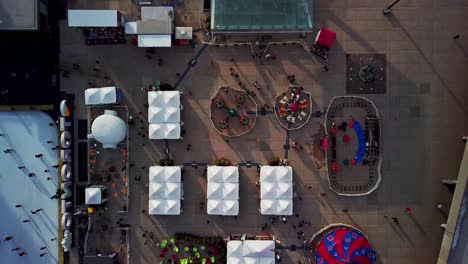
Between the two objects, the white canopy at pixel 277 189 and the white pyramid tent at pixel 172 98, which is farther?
the white pyramid tent at pixel 172 98

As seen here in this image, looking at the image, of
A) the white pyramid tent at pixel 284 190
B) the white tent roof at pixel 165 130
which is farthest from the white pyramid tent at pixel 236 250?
the white tent roof at pixel 165 130

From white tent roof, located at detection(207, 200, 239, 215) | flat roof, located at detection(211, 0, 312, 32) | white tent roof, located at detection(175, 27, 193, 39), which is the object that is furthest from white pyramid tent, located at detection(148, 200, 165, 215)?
flat roof, located at detection(211, 0, 312, 32)

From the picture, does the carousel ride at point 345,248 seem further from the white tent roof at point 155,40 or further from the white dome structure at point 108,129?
the white tent roof at point 155,40

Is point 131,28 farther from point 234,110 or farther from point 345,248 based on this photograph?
point 345,248

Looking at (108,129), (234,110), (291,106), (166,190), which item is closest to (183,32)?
(234,110)

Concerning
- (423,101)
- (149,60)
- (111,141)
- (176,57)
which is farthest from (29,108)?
(423,101)

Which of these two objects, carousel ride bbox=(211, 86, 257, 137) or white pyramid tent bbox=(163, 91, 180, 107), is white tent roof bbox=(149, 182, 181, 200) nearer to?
carousel ride bbox=(211, 86, 257, 137)
